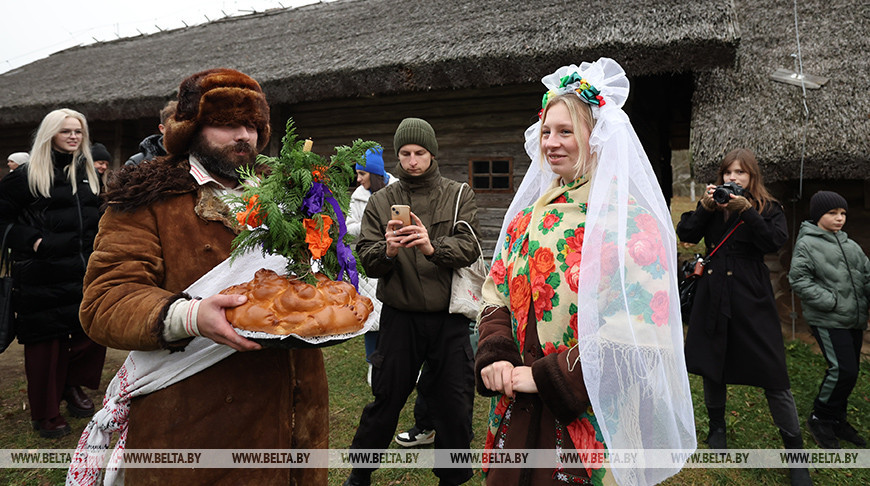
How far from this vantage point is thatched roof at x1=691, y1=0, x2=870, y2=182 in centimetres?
427

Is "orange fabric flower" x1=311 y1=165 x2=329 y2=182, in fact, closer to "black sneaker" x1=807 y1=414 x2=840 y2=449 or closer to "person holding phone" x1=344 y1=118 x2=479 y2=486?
"person holding phone" x1=344 y1=118 x2=479 y2=486

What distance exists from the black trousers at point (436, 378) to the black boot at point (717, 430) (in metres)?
1.77

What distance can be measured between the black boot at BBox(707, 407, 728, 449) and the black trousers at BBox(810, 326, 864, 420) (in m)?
0.77

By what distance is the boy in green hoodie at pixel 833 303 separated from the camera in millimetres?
3117

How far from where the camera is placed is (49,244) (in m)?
3.24

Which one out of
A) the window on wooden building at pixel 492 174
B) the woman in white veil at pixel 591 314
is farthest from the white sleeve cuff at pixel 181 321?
the window on wooden building at pixel 492 174

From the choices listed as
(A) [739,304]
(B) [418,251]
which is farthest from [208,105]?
(A) [739,304]

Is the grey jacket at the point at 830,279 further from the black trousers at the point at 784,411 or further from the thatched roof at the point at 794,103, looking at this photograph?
the thatched roof at the point at 794,103

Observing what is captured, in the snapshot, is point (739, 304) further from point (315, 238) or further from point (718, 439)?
point (315, 238)

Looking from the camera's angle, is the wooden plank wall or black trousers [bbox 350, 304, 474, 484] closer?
black trousers [bbox 350, 304, 474, 484]

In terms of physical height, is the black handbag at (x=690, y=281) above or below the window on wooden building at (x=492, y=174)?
below

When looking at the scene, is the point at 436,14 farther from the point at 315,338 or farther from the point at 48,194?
the point at 315,338

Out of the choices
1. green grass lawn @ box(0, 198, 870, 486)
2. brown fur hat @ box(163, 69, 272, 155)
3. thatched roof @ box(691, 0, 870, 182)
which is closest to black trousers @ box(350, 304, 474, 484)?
green grass lawn @ box(0, 198, 870, 486)

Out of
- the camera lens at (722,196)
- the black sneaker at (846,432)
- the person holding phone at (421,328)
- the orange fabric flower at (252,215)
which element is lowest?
the black sneaker at (846,432)
